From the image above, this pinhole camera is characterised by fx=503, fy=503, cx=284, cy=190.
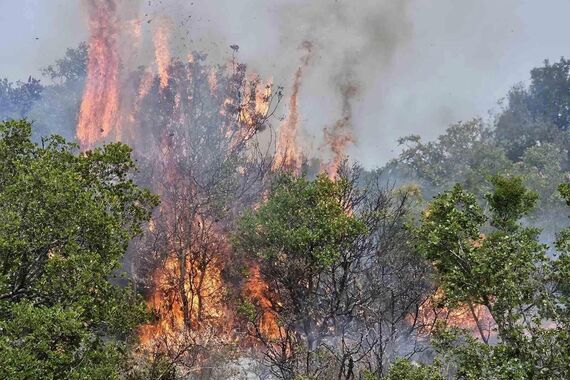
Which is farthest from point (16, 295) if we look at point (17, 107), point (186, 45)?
point (17, 107)

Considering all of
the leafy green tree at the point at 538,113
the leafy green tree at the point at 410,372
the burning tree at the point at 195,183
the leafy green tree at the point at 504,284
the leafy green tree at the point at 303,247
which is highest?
the leafy green tree at the point at 538,113

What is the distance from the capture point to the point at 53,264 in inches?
471

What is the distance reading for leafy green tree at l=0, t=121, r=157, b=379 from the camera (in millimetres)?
11117

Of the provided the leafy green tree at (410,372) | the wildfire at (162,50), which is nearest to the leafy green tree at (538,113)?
the wildfire at (162,50)

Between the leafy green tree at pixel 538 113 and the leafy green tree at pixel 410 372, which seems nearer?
the leafy green tree at pixel 410 372

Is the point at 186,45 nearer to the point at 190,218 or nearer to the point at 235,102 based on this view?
the point at 235,102

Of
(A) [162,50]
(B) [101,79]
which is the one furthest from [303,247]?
(A) [162,50]

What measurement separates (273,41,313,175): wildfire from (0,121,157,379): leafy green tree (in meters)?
30.6

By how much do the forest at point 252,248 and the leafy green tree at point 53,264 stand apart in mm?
60

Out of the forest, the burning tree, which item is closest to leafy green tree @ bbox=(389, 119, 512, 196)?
the forest

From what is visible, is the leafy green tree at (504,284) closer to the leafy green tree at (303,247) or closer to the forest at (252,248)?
the forest at (252,248)

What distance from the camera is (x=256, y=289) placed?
30438 mm

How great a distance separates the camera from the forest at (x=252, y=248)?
460 inches

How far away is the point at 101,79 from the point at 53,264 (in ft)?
136
